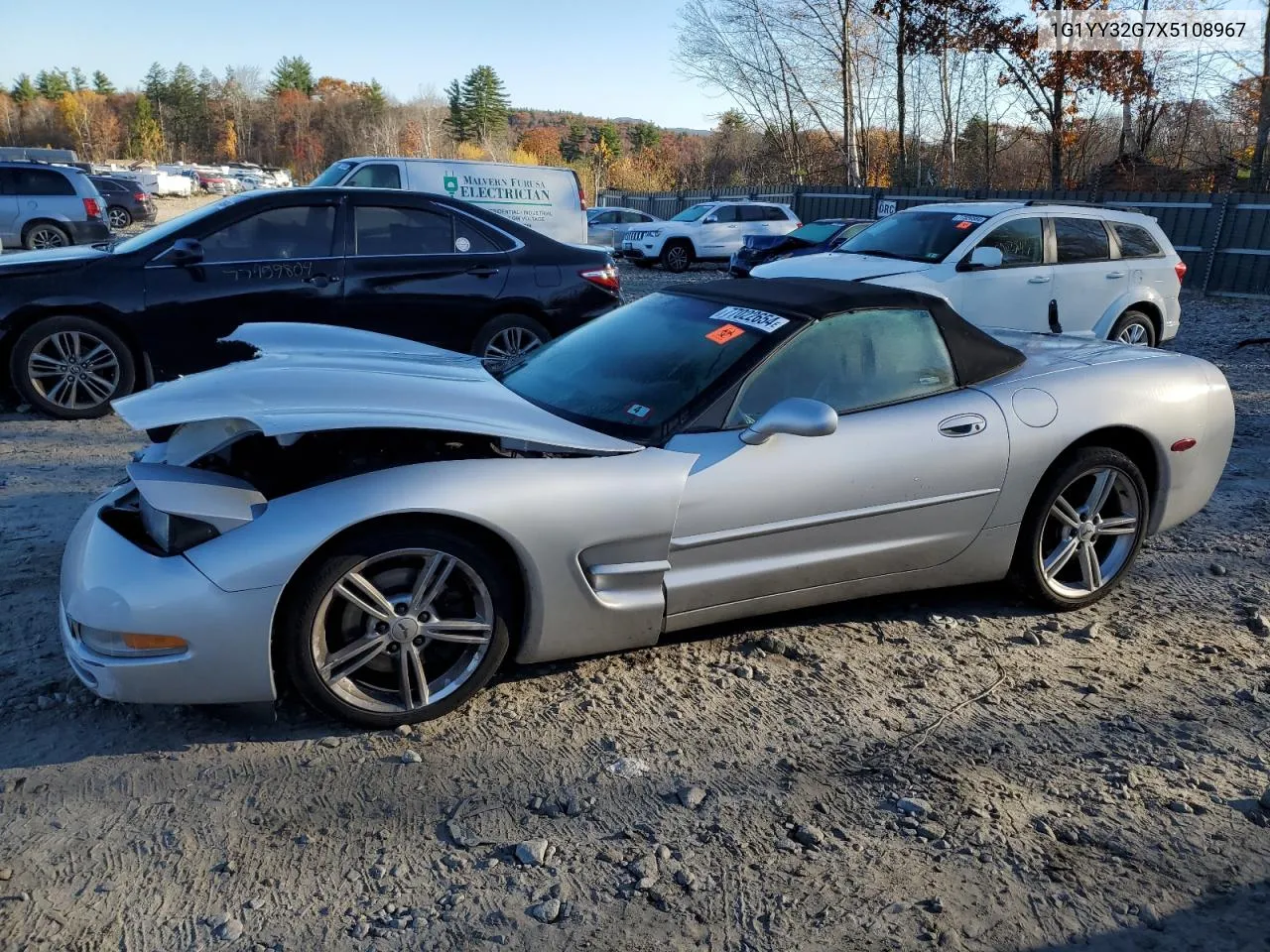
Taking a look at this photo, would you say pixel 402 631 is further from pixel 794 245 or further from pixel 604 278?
pixel 794 245

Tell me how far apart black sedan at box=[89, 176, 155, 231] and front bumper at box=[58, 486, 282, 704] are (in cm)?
3014

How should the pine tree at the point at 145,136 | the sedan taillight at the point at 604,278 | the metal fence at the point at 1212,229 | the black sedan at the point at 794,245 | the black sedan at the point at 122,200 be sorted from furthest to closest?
the pine tree at the point at 145,136
the black sedan at the point at 122,200
the metal fence at the point at 1212,229
the black sedan at the point at 794,245
the sedan taillight at the point at 604,278

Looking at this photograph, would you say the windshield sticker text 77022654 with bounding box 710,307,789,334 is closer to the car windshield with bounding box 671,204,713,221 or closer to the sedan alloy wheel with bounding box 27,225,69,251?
the sedan alloy wheel with bounding box 27,225,69,251

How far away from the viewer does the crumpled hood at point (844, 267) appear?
8.65m

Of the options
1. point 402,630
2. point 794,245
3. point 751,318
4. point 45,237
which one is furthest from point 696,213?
point 402,630

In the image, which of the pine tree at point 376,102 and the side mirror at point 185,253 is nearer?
the side mirror at point 185,253

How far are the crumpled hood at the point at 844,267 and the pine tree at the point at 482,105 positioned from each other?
105 meters

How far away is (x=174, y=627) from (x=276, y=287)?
177 inches

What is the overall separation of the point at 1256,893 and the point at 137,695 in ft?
9.64

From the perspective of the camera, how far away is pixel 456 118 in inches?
4392

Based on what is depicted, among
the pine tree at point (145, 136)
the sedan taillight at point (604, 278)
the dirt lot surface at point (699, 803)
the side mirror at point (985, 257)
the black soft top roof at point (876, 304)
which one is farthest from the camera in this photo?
the pine tree at point (145, 136)

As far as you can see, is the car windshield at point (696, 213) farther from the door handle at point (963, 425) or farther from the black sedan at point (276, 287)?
the door handle at point (963, 425)

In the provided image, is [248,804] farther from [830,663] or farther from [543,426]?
[830,663]

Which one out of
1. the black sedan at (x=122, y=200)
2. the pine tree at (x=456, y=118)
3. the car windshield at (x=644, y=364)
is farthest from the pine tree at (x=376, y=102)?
the car windshield at (x=644, y=364)
